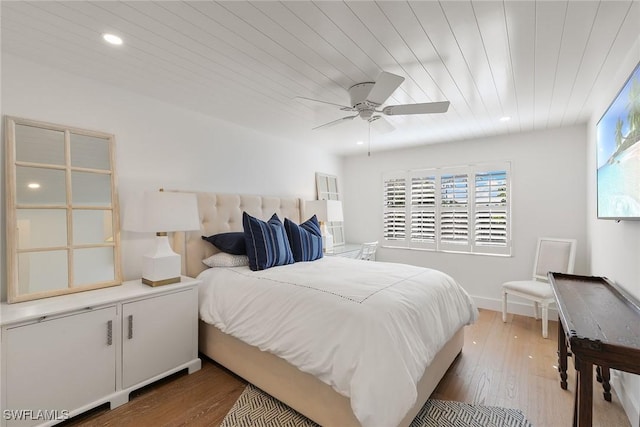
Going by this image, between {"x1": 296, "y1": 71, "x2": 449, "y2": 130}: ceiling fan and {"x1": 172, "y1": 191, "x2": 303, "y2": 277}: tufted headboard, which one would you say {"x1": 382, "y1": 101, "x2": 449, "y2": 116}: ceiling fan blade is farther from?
{"x1": 172, "y1": 191, "x2": 303, "y2": 277}: tufted headboard

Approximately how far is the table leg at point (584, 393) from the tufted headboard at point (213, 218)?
2845mm

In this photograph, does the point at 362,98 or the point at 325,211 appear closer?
the point at 362,98

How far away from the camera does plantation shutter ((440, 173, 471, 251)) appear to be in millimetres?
4270

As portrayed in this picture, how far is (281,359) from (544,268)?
339 cm

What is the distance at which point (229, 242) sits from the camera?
2908 millimetres

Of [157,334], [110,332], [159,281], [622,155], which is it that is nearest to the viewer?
[622,155]

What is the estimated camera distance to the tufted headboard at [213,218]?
2852 millimetres

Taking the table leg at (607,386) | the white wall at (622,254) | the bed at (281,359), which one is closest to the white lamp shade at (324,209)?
the bed at (281,359)

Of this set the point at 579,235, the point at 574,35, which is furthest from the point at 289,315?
the point at 579,235

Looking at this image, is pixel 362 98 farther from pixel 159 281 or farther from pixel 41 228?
pixel 41 228

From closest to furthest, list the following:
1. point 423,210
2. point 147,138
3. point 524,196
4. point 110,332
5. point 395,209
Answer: point 110,332, point 147,138, point 524,196, point 423,210, point 395,209

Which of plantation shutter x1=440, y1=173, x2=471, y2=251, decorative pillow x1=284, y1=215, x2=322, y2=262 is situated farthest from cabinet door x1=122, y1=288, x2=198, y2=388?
plantation shutter x1=440, y1=173, x2=471, y2=251

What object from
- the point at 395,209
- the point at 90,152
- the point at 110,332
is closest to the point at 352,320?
the point at 110,332

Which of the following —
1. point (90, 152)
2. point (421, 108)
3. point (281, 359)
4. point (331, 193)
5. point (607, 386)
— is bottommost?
point (607, 386)
